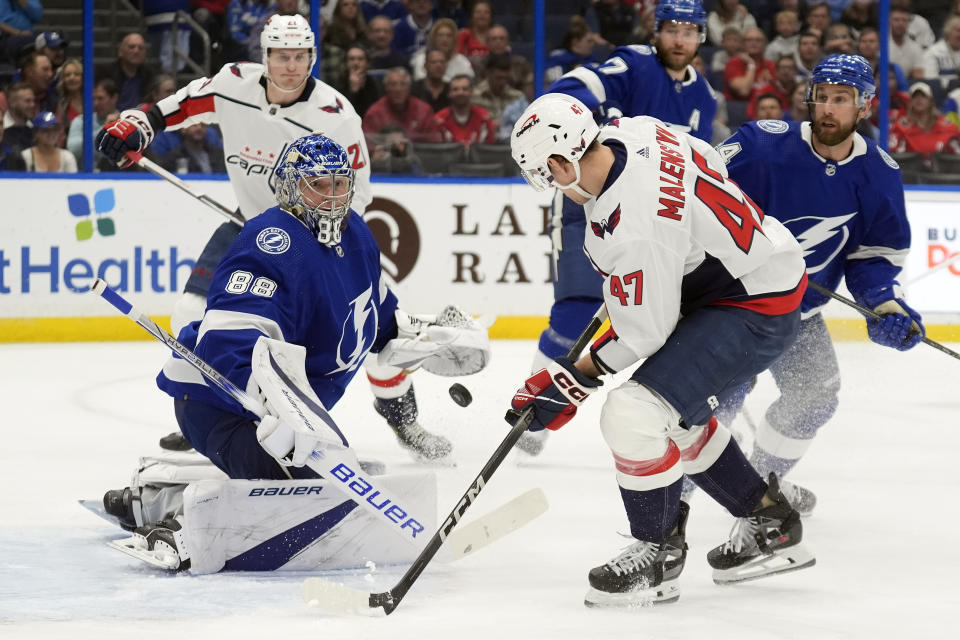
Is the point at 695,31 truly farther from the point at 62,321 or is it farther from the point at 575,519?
the point at 62,321

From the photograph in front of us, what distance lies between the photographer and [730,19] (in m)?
7.68

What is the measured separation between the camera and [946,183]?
24.3ft

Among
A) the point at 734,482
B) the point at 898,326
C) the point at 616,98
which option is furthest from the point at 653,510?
the point at 616,98

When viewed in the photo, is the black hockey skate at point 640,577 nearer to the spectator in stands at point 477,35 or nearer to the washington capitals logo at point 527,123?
the washington capitals logo at point 527,123

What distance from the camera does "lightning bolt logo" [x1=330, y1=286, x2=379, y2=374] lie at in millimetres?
3100

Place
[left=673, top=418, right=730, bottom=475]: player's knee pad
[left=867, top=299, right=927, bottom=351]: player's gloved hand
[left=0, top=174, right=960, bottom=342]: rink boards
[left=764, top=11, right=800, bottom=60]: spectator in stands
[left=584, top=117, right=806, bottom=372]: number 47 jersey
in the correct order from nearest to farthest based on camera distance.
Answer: [left=584, top=117, right=806, bottom=372]: number 47 jersey → [left=673, top=418, right=730, bottom=475]: player's knee pad → [left=867, top=299, right=927, bottom=351]: player's gloved hand → [left=0, top=174, right=960, bottom=342]: rink boards → [left=764, top=11, right=800, bottom=60]: spectator in stands

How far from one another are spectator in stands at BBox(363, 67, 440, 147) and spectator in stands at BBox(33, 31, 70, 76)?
4.87 ft

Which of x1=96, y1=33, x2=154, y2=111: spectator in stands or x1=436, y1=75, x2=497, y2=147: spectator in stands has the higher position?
x1=96, y1=33, x2=154, y2=111: spectator in stands

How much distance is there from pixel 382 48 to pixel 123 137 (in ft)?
10.5

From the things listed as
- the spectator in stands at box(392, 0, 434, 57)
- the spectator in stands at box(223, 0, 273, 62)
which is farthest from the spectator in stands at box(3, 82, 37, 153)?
the spectator in stands at box(392, 0, 434, 57)

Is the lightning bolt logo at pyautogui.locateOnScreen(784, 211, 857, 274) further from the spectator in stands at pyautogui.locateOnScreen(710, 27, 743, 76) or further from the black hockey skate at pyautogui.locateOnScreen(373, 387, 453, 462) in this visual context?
the spectator in stands at pyautogui.locateOnScreen(710, 27, 743, 76)

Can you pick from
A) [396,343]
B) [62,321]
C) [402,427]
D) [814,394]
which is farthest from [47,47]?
[814,394]

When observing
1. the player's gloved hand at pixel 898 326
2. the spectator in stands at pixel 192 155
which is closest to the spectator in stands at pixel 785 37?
the spectator in stands at pixel 192 155

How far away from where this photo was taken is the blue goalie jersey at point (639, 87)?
408cm
